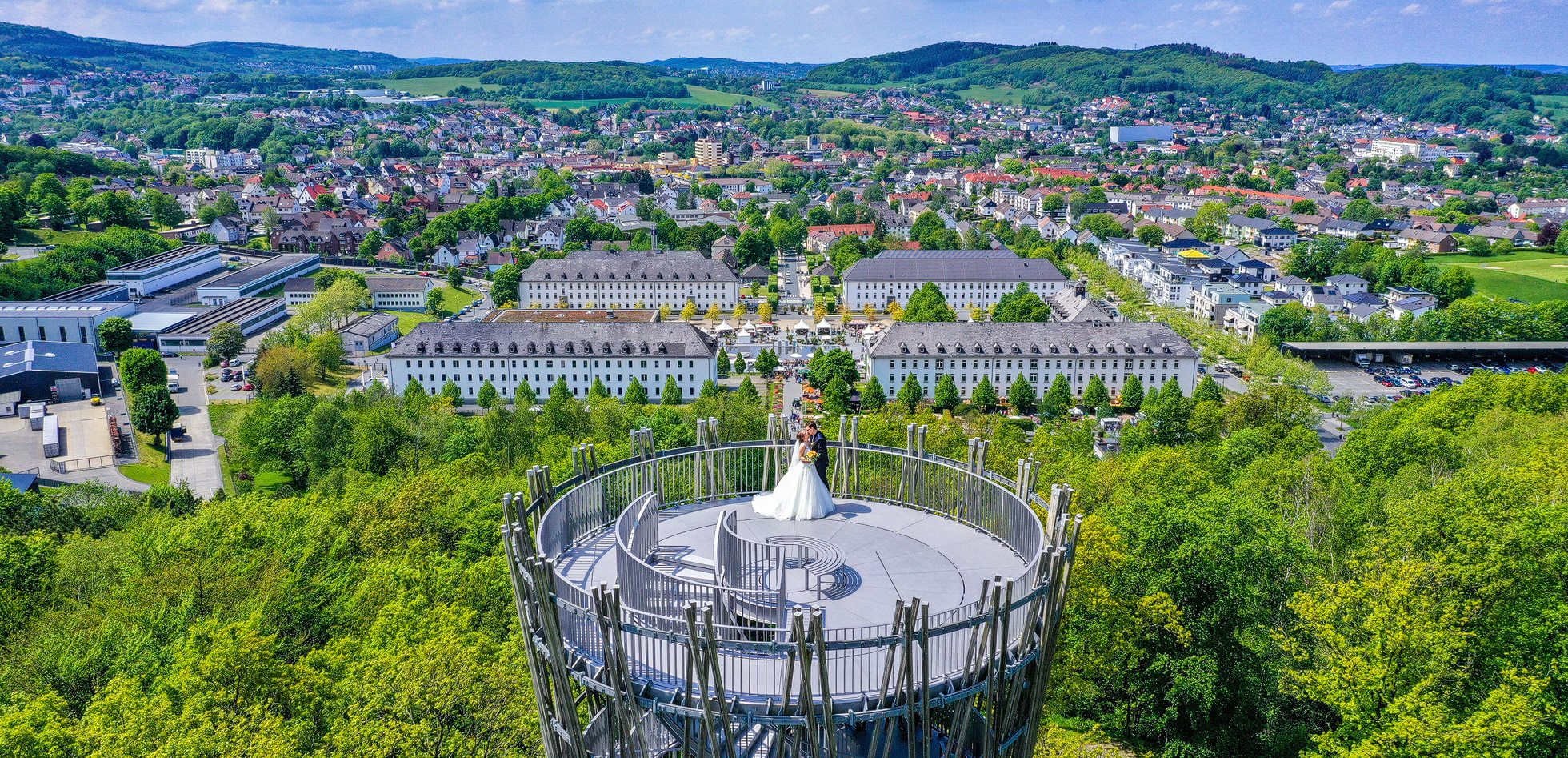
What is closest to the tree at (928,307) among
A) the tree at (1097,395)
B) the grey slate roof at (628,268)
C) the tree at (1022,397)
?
the grey slate roof at (628,268)

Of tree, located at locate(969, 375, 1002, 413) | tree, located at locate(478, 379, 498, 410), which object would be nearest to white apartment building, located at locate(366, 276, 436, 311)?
tree, located at locate(478, 379, 498, 410)

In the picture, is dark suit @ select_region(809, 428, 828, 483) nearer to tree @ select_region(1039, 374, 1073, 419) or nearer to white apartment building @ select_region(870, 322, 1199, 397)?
white apartment building @ select_region(870, 322, 1199, 397)

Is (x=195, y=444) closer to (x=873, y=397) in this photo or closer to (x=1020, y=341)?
(x=873, y=397)

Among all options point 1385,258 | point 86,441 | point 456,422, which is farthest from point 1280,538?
point 1385,258

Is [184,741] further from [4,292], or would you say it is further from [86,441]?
[4,292]

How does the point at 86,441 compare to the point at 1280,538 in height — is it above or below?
below

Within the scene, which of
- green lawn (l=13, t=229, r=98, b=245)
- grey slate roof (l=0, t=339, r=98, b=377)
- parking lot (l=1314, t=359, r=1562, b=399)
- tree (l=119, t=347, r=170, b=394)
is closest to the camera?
grey slate roof (l=0, t=339, r=98, b=377)
